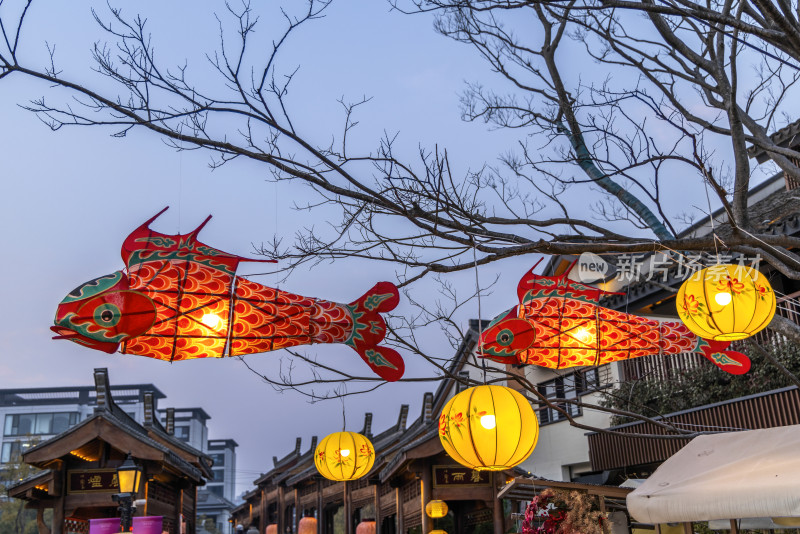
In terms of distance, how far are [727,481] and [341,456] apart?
250 inches

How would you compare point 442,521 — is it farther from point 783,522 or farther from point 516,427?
point 516,427

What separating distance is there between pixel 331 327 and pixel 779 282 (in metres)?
12.6

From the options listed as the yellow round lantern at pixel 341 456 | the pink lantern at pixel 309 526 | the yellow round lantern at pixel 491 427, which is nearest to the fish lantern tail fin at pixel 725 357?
the yellow round lantern at pixel 491 427

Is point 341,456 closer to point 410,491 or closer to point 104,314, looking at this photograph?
point 410,491

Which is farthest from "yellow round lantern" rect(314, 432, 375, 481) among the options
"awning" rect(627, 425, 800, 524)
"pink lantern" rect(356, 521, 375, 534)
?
"awning" rect(627, 425, 800, 524)

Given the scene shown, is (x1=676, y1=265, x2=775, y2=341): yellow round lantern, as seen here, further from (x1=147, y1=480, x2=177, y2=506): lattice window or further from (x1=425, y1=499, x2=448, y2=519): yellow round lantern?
(x1=147, y1=480, x2=177, y2=506): lattice window

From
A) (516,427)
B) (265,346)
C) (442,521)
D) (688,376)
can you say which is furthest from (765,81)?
(442,521)

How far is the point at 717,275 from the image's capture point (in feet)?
19.4

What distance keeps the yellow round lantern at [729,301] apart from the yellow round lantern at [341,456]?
21.2 feet

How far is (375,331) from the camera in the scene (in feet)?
20.0

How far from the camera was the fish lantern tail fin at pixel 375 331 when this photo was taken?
19.8 ft

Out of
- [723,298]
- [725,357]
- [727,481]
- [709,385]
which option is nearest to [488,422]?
[727,481]

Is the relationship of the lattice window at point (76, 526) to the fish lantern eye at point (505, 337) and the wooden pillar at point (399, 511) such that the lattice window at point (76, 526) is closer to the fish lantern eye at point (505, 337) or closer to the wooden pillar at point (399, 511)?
the wooden pillar at point (399, 511)

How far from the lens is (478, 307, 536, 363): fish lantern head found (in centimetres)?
679
